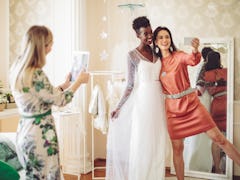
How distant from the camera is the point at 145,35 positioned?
9.53 ft

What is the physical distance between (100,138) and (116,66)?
147 centimetres

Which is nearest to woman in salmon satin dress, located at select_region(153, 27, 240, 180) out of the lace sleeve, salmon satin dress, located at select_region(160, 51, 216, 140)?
salmon satin dress, located at select_region(160, 51, 216, 140)

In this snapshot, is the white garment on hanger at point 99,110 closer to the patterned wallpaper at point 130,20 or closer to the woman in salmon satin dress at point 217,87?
the patterned wallpaper at point 130,20

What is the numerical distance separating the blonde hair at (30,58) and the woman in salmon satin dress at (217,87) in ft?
6.49

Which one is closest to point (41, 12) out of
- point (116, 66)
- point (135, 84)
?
point (116, 66)

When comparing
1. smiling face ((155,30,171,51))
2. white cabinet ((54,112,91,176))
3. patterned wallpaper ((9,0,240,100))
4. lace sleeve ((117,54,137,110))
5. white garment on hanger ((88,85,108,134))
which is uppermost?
patterned wallpaper ((9,0,240,100))

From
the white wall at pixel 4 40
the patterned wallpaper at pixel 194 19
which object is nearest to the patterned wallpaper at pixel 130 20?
the patterned wallpaper at pixel 194 19

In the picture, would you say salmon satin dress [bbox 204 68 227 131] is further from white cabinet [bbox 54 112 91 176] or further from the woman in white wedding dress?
white cabinet [bbox 54 112 91 176]

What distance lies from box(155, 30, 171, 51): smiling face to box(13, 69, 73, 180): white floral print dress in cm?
107

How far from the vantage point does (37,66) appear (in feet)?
6.93

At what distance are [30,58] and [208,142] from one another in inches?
87.7

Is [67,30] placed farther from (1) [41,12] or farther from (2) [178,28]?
(2) [178,28]

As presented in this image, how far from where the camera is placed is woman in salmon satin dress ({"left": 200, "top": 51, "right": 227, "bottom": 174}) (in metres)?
3.53

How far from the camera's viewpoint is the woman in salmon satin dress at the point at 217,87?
3.53m
